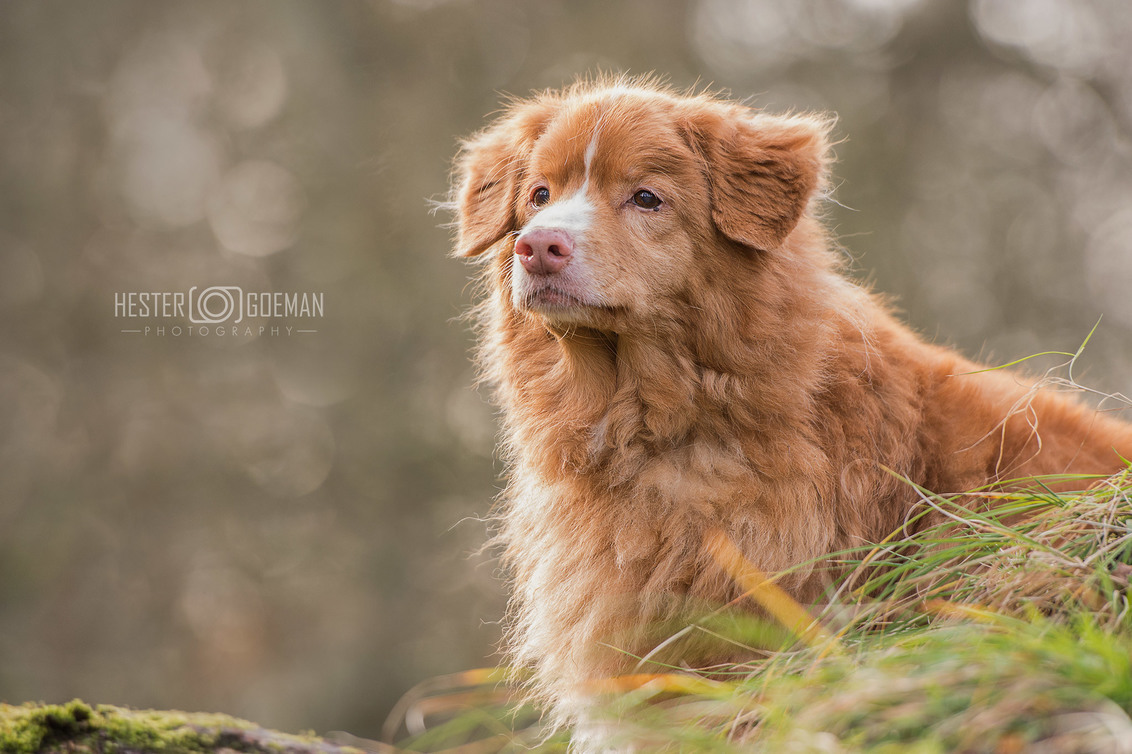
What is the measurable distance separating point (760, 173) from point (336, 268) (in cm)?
902

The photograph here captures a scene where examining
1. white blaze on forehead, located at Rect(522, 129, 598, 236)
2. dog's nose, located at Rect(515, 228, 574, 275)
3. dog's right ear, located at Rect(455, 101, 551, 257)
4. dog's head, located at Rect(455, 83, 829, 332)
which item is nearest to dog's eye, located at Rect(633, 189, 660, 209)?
dog's head, located at Rect(455, 83, 829, 332)

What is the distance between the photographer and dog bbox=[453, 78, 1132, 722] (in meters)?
3.37

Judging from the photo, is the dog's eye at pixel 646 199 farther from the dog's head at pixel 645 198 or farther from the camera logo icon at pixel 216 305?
the camera logo icon at pixel 216 305

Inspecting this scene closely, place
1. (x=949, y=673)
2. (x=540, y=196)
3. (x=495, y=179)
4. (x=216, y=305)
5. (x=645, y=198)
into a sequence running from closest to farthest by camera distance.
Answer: (x=949, y=673), (x=645, y=198), (x=540, y=196), (x=495, y=179), (x=216, y=305)

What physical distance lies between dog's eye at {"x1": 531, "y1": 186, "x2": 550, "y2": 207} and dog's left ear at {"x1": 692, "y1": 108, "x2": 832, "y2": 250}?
2.41ft

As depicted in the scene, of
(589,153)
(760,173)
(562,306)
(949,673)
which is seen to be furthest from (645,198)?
(949,673)

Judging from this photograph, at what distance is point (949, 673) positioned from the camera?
178 cm

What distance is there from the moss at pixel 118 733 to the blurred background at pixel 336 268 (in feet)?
29.1

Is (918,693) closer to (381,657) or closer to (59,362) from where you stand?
(381,657)

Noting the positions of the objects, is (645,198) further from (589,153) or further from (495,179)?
(495,179)

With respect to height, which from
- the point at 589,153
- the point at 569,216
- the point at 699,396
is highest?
the point at 589,153

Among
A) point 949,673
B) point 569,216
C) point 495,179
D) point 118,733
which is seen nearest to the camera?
point 949,673

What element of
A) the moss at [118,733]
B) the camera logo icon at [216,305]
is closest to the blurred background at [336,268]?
the camera logo icon at [216,305]

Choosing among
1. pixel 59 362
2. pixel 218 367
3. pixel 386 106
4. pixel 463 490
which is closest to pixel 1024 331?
pixel 463 490
